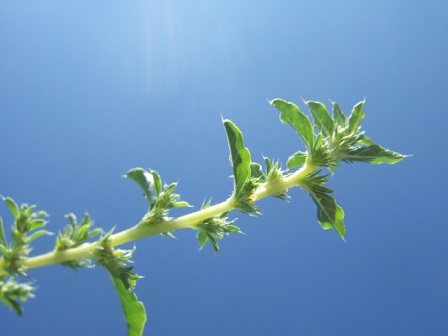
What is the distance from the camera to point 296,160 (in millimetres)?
3488

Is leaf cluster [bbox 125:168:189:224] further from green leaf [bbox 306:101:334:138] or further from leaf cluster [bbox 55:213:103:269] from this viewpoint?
green leaf [bbox 306:101:334:138]

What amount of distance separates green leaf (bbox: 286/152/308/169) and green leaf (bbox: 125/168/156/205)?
37.0 inches

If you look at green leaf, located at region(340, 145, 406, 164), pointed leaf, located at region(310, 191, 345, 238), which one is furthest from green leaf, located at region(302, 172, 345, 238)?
green leaf, located at region(340, 145, 406, 164)

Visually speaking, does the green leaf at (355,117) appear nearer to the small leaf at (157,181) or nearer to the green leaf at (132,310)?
the small leaf at (157,181)

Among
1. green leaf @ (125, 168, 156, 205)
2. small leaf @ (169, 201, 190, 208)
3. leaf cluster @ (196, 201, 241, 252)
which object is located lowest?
leaf cluster @ (196, 201, 241, 252)

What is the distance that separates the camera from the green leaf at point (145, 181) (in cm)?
293

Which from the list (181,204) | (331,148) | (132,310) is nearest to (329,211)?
(331,148)

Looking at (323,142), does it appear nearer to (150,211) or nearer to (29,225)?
(150,211)

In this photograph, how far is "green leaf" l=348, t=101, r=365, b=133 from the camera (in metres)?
3.27

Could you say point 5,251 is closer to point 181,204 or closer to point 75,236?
point 75,236

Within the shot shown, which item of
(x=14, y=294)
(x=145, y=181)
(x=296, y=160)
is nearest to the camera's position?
(x=14, y=294)

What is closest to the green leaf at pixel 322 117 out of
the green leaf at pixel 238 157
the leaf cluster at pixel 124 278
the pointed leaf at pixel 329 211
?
the pointed leaf at pixel 329 211

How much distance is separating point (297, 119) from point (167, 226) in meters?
1.10

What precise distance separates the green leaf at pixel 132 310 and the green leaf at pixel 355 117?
1.59m
